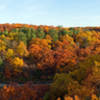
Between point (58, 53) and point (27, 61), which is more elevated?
point (58, 53)

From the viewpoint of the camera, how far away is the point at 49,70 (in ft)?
128

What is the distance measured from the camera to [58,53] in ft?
136

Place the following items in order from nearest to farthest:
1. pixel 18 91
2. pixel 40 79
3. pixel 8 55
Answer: pixel 18 91
pixel 40 79
pixel 8 55

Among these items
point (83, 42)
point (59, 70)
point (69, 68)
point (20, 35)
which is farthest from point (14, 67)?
point (83, 42)

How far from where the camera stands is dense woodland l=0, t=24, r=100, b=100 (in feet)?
53.9

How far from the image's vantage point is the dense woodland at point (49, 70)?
53.9 ft

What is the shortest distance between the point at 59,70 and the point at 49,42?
19.1 metres

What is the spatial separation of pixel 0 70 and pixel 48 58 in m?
13.3

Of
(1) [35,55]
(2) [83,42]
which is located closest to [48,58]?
(1) [35,55]

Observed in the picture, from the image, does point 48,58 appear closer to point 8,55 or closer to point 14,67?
point 14,67

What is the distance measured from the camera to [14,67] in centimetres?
3806

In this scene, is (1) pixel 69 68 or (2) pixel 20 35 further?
(2) pixel 20 35

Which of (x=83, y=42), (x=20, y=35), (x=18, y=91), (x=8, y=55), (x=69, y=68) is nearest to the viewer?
(x=18, y=91)

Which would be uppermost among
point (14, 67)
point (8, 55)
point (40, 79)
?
point (8, 55)
